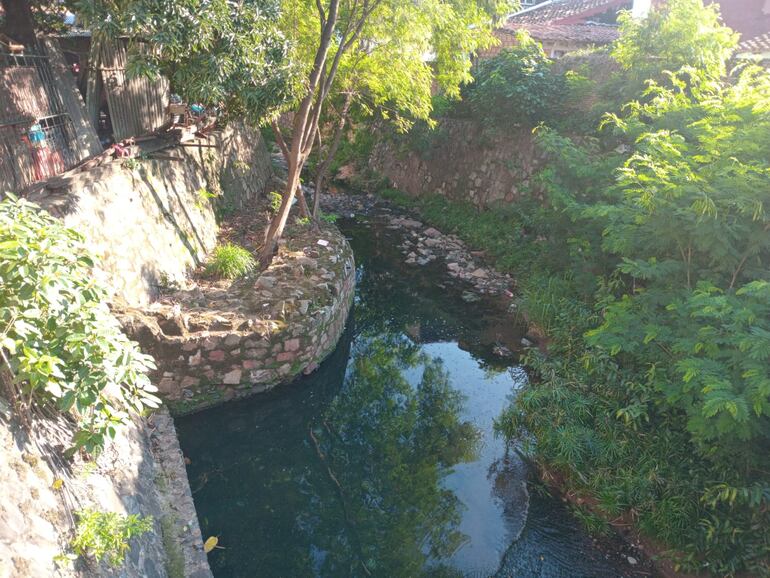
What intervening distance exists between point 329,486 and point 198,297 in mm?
3928

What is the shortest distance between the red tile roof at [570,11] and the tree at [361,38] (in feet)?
49.9

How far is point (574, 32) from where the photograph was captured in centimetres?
2170

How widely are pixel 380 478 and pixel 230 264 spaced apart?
198 inches

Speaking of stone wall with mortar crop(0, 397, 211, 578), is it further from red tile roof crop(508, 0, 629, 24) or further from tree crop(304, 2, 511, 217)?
red tile roof crop(508, 0, 629, 24)

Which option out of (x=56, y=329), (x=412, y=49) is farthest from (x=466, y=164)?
(x=56, y=329)

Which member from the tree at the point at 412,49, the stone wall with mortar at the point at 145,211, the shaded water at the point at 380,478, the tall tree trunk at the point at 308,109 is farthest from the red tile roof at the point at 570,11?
the shaded water at the point at 380,478

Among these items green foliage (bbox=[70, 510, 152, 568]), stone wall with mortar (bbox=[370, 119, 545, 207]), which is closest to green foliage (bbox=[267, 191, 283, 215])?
stone wall with mortar (bbox=[370, 119, 545, 207])

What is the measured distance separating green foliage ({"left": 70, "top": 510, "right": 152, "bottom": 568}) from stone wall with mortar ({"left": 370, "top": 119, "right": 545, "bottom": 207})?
1228cm

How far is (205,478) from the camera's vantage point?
23.2 ft

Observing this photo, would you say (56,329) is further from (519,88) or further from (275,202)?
(519,88)

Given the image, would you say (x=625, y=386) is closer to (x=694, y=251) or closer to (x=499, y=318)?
(x=694, y=251)

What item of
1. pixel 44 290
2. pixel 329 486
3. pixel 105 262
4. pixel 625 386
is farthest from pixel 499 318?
pixel 44 290

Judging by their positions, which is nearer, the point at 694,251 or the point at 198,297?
the point at 694,251

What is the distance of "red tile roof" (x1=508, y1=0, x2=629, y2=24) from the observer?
24.7 metres
